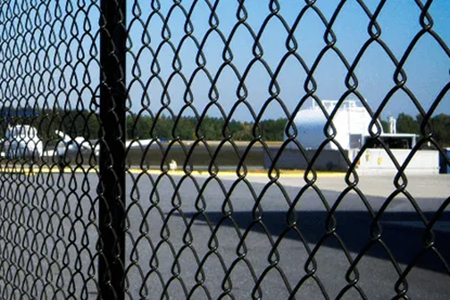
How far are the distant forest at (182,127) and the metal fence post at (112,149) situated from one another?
0.26ft

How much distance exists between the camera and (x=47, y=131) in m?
3.59

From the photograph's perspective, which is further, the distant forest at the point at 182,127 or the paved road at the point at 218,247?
Answer: the paved road at the point at 218,247

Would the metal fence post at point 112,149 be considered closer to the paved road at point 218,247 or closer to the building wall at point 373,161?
the paved road at point 218,247

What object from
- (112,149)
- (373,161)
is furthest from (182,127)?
(373,161)

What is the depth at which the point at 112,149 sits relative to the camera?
9.43ft

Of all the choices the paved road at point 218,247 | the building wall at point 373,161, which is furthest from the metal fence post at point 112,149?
the building wall at point 373,161

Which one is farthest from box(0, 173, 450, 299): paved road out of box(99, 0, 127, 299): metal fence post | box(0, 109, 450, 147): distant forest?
box(0, 109, 450, 147): distant forest

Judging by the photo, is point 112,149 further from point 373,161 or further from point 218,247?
point 373,161

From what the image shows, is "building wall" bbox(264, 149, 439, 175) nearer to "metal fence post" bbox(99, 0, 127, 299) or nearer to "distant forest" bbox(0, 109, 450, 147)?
"distant forest" bbox(0, 109, 450, 147)

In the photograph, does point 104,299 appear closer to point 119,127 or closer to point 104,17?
point 119,127

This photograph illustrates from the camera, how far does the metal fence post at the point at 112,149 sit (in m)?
2.84

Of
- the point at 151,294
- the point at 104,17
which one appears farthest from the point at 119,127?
the point at 151,294

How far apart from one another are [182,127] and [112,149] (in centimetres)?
51

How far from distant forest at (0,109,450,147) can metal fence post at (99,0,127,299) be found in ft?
0.26
